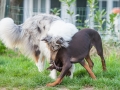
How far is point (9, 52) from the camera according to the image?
12258mm

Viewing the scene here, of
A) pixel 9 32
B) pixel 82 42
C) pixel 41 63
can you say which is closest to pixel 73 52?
pixel 82 42

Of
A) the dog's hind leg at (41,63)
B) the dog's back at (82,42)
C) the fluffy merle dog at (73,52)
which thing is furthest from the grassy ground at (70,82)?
the dog's back at (82,42)

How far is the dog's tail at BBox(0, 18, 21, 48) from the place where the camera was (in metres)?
7.86

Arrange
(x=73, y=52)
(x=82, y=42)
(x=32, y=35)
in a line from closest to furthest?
(x=73, y=52) → (x=82, y=42) → (x=32, y=35)

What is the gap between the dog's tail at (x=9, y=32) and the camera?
25.8ft

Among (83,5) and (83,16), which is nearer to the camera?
(83,16)

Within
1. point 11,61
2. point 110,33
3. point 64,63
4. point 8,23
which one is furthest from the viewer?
point 110,33

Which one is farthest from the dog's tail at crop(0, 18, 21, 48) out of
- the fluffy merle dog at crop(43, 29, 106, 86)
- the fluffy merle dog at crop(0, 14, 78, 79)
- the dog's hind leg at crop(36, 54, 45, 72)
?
the fluffy merle dog at crop(43, 29, 106, 86)

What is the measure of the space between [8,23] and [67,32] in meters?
1.49

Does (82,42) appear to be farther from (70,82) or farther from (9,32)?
(9,32)

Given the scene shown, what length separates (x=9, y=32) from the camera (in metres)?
7.93

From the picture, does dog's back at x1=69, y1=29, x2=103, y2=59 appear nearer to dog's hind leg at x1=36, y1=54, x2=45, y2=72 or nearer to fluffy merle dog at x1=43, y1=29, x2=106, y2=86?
fluffy merle dog at x1=43, y1=29, x2=106, y2=86

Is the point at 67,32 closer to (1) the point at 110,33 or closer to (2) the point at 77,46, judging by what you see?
(2) the point at 77,46

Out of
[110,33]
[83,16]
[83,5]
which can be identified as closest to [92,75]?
[110,33]
